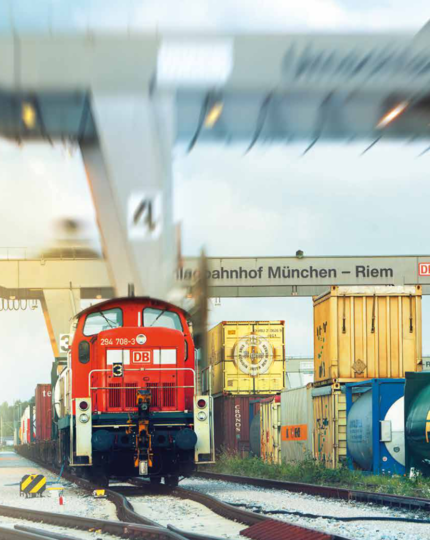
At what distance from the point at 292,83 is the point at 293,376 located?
52083 millimetres

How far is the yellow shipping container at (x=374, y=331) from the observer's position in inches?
694

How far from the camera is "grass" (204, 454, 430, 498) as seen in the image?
43.0 ft

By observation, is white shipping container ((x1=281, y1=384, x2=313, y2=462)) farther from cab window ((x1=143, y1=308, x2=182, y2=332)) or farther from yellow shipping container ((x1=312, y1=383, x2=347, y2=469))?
cab window ((x1=143, y1=308, x2=182, y2=332))

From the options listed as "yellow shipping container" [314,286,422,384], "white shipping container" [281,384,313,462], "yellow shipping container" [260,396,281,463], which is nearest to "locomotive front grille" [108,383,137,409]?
"yellow shipping container" [314,286,422,384]

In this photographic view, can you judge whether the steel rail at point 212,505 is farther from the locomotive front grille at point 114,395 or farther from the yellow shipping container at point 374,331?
the yellow shipping container at point 374,331

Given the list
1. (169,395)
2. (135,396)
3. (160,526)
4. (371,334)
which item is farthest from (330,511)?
(371,334)

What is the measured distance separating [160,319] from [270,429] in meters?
8.80

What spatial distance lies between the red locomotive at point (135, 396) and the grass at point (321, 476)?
9.79 ft

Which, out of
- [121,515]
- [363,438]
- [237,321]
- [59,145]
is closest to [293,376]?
[237,321]

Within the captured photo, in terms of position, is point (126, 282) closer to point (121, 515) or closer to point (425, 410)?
point (121, 515)

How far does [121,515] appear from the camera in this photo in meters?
11.3

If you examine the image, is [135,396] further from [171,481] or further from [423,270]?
[423,270]

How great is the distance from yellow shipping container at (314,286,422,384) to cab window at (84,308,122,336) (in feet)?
16.2

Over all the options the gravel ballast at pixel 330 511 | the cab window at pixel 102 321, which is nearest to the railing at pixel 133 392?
the cab window at pixel 102 321
